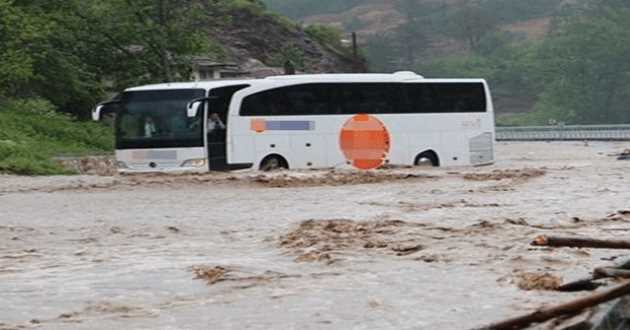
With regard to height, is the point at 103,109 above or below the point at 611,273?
above

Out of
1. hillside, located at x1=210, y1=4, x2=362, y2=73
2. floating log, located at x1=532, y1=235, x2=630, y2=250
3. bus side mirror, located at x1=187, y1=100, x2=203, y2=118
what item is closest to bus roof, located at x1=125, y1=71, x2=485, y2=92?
bus side mirror, located at x1=187, y1=100, x2=203, y2=118

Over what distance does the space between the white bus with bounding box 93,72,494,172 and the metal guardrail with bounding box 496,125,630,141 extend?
27853 millimetres

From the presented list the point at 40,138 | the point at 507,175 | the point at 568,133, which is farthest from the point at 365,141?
the point at 568,133

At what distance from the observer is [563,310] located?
643 centimetres

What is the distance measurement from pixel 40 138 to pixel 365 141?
10.7 m

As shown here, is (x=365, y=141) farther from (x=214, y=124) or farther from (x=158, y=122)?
(x=158, y=122)

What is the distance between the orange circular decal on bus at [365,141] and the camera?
32.5 m

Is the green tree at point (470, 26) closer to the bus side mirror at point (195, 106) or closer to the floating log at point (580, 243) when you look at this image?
the bus side mirror at point (195, 106)

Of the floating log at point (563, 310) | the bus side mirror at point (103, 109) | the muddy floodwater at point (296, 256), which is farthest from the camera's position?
the bus side mirror at point (103, 109)

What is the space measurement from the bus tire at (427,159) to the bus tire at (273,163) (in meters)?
4.14

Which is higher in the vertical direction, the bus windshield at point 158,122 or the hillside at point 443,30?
the hillside at point 443,30

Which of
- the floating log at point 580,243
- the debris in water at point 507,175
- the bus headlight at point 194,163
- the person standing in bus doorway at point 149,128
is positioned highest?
the person standing in bus doorway at point 149,128

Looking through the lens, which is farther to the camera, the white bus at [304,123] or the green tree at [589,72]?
the green tree at [589,72]

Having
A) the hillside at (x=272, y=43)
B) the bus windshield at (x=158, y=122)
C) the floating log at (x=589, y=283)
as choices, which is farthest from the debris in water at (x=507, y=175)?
the hillside at (x=272, y=43)
